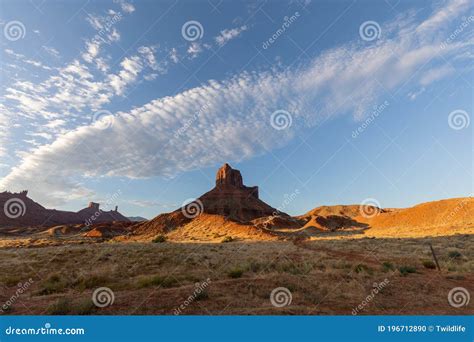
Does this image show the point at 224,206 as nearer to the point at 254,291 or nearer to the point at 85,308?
the point at 254,291

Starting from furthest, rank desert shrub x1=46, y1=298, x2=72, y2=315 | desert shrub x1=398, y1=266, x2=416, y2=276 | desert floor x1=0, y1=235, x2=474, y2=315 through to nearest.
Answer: desert shrub x1=398, y1=266, x2=416, y2=276, desert floor x1=0, y1=235, x2=474, y2=315, desert shrub x1=46, y1=298, x2=72, y2=315

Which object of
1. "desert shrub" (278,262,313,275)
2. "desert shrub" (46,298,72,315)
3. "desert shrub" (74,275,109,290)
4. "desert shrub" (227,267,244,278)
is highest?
"desert shrub" (278,262,313,275)

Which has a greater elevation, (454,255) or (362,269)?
(454,255)

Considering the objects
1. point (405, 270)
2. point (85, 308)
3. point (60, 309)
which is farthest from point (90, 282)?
point (405, 270)

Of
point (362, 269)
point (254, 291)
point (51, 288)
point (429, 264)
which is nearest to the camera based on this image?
point (254, 291)

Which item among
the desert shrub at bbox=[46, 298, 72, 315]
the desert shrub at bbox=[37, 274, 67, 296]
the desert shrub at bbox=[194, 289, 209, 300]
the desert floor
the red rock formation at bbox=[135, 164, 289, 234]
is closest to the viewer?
the desert shrub at bbox=[46, 298, 72, 315]

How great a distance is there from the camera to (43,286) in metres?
11.9

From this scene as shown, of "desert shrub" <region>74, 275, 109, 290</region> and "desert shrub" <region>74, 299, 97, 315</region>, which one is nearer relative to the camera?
"desert shrub" <region>74, 299, 97, 315</region>

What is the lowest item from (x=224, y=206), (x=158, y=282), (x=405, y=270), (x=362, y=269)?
(x=158, y=282)

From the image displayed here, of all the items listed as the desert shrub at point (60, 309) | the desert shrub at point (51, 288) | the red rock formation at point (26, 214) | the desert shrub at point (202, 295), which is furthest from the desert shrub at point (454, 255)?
the red rock formation at point (26, 214)

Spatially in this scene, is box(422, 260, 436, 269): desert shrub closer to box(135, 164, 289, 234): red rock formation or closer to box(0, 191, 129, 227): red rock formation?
box(135, 164, 289, 234): red rock formation

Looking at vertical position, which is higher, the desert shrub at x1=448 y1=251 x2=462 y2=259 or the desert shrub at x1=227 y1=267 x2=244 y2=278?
the desert shrub at x1=448 y1=251 x2=462 y2=259

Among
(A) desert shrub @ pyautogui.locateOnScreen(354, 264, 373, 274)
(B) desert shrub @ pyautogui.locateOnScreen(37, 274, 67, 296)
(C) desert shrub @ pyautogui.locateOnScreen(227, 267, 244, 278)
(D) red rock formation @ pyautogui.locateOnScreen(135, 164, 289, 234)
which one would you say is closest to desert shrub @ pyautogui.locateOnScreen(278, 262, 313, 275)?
(A) desert shrub @ pyautogui.locateOnScreen(354, 264, 373, 274)
